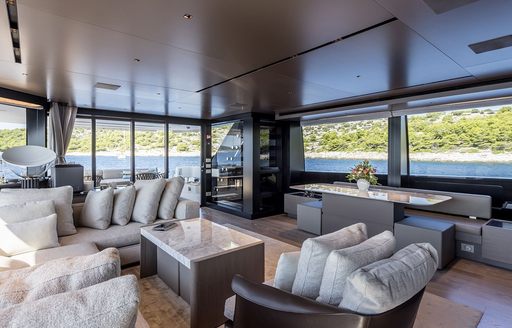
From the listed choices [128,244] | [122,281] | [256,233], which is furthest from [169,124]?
[122,281]

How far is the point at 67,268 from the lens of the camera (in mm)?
1052

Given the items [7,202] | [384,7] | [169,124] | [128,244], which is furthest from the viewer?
[169,124]

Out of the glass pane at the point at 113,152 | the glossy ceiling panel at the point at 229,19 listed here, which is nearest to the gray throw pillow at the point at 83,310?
the glossy ceiling panel at the point at 229,19

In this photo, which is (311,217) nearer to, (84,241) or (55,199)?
(84,241)

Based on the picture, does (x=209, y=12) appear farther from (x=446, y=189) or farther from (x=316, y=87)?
(x=446, y=189)

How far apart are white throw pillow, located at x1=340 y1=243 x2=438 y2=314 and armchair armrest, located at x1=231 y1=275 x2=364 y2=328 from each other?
60 millimetres

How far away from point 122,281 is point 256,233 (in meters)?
4.14

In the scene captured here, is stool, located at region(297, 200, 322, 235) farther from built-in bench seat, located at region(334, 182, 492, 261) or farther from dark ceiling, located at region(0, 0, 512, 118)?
dark ceiling, located at region(0, 0, 512, 118)

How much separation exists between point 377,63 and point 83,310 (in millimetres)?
3088

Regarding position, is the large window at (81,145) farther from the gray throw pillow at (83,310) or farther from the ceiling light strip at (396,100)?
the gray throw pillow at (83,310)

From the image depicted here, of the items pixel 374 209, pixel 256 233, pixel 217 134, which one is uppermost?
pixel 217 134

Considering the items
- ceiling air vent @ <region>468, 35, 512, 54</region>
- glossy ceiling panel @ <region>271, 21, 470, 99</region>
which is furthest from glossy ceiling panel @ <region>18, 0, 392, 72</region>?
ceiling air vent @ <region>468, 35, 512, 54</region>

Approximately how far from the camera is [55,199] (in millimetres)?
3127

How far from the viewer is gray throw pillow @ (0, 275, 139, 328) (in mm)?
695
